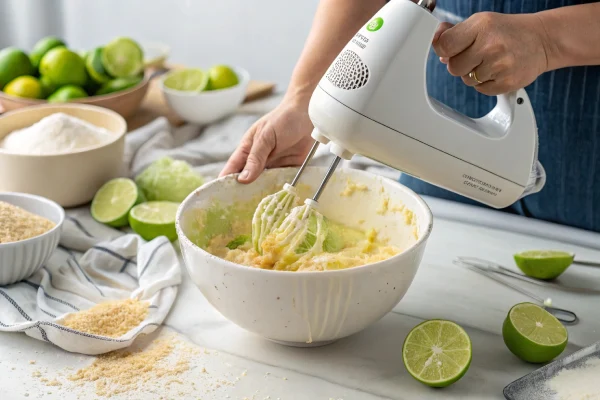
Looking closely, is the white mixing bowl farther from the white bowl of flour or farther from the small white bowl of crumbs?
the white bowl of flour

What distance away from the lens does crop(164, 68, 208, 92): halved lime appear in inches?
83.5

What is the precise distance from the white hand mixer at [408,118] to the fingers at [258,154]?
0.95 feet

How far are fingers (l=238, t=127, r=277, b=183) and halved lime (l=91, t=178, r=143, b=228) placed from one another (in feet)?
1.14

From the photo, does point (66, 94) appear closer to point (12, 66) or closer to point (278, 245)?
point (12, 66)

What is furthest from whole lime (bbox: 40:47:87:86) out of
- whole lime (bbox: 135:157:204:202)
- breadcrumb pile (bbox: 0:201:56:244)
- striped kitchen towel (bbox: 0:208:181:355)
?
breadcrumb pile (bbox: 0:201:56:244)

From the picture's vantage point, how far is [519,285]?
1295mm

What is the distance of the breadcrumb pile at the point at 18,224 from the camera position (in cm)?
127

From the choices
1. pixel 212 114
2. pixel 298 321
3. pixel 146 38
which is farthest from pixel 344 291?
pixel 146 38

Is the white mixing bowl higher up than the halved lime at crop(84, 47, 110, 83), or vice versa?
the white mixing bowl

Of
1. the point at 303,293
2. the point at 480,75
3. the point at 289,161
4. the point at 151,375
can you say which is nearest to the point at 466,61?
the point at 480,75

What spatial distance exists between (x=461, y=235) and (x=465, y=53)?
A: 517 mm

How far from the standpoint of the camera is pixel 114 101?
196 centimetres

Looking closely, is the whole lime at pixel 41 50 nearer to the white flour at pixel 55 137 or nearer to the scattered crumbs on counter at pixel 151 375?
the white flour at pixel 55 137

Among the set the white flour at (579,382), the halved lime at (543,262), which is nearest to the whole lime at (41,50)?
the halved lime at (543,262)
